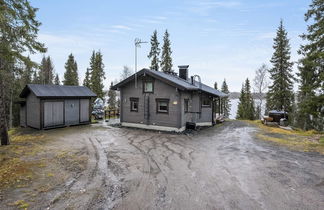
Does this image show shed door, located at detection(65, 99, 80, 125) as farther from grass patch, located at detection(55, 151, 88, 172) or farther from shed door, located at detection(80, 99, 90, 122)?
grass patch, located at detection(55, 151, 88, 172)

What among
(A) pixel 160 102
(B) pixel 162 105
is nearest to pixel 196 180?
(B) pixel 162 105

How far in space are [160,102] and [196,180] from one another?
30.7 feet

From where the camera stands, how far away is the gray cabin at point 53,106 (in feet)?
45.1

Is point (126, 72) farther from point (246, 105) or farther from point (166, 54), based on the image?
point (246, 105)

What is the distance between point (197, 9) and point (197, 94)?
7.23 meters

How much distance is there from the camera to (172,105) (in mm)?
13586

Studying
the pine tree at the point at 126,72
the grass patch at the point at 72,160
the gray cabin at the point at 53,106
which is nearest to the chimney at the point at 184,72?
the gray cabin at the point at 53,106

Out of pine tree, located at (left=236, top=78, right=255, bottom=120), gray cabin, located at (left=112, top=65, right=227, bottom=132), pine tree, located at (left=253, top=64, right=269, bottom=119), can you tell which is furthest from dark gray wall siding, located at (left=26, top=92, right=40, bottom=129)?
pine tree, located at (left=253, top=64, right=269, bottom=119)

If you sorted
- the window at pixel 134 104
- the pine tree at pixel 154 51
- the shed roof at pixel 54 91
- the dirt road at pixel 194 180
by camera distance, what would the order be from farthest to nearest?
the pine tree at pixel 154 51 → the window at pixel 134 104 → the shed roof at pixel 54 91 → the dirt road at pixel 194 180

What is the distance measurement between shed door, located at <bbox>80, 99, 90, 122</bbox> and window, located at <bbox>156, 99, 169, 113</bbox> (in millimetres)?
7172

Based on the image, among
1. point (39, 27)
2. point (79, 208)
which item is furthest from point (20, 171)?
point (39, 27)

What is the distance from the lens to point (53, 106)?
46.9 feet

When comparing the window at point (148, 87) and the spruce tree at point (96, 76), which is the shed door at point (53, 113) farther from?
the spruce tree at point (96, 76)

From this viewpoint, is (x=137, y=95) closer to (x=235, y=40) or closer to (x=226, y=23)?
(x=226, y=23)
